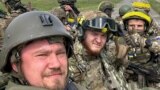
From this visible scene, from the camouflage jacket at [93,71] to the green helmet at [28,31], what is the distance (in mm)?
1350

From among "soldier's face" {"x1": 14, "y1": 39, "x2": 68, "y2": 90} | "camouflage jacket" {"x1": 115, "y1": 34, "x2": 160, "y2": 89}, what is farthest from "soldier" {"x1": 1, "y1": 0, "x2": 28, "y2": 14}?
"soldier's face" {"x1": 14, "y1": 39, "x2": 68, "y2": 90}

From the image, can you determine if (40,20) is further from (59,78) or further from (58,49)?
(59,78)

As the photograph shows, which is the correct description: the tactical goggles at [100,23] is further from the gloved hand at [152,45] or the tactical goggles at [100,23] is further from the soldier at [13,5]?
the soldier at [13,5]

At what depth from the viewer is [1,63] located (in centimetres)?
350

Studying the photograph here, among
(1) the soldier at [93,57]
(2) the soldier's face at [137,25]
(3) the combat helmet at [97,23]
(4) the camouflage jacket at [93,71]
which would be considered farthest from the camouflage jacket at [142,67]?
(3) the combat helmet at [97,23]

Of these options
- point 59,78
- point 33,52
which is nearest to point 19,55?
point 33,52

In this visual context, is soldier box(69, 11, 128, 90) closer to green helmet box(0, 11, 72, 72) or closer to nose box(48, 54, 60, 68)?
green helmet box(0, 11, 72, 72)

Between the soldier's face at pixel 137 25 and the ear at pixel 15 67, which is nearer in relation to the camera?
the ear at pixel 15 67

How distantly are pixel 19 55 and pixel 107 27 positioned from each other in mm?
1981

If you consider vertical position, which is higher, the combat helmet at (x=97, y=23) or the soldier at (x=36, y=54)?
the soldier at (x=36, y=54)

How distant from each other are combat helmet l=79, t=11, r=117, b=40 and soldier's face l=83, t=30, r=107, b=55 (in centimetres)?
5

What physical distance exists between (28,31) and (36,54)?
9.9 inches

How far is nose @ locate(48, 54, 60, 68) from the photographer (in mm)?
3230

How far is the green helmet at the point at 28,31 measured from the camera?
11.0 ft
